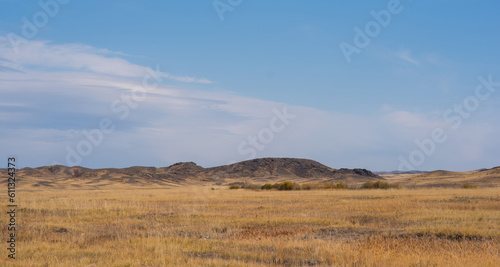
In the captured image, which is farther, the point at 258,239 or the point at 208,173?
the point at 208,173

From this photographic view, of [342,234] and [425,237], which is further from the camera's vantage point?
[342,234]

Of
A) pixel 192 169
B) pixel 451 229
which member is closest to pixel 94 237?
pixel 451 229

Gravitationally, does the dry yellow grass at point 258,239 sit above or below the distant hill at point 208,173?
below

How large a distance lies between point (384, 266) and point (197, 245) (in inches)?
235

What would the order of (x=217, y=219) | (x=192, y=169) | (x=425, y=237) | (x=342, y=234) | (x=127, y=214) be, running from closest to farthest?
1. (x=425, y=237)
2. (x=342, y=234)
3. (x=217, y=219)
4. (x=127, y=214)
5. (x=192, y=169)

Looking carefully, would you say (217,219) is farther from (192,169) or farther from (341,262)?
(192,169)

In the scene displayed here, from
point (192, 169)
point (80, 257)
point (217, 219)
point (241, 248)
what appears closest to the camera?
point (80, 257)

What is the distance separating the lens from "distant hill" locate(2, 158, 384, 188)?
97.1 metres

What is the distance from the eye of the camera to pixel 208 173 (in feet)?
413

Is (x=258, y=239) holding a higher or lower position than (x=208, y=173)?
lower

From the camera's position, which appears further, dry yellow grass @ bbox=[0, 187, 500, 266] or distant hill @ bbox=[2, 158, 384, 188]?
distant hill @ bbox=[2, 158, 384, 188]

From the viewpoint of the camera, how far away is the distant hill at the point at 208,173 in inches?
3824

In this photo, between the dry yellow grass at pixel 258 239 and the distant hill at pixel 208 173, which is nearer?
the dry yellow grass at pixel 258 239

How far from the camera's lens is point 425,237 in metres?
14.6
